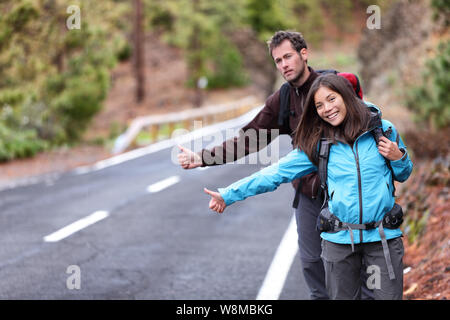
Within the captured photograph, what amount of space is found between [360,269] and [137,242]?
4.83m

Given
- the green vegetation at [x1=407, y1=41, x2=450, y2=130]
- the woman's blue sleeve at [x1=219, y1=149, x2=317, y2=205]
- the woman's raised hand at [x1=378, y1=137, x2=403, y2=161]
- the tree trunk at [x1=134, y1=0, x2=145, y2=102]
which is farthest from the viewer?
the tree trunk at [x1=134, y1=0, x2=145, y2=102]

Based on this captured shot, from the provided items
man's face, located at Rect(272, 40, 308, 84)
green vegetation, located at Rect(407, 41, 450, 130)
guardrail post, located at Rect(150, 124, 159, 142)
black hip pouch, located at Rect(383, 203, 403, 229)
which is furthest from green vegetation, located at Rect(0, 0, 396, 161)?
black hip pouch, located at Rect(383, 203, 403, 229)

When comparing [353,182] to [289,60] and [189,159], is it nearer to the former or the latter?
[289,60]

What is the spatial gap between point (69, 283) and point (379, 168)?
154 inches

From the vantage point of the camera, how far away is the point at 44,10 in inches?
815

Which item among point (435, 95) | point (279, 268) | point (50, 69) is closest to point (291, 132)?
point (279, 268)

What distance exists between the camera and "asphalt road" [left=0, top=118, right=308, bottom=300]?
Result: 20.2 ft

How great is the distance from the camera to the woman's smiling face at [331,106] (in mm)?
3582

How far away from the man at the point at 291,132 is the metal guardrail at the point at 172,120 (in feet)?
50.2

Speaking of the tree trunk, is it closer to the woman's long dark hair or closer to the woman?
the woman's long dark hair

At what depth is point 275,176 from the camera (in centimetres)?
375

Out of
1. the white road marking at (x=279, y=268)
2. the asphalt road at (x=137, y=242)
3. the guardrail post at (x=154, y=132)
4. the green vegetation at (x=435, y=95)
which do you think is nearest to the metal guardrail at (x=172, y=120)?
the guardrail post at (x=154, y=132)

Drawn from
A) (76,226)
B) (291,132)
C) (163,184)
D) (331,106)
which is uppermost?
(331,106)

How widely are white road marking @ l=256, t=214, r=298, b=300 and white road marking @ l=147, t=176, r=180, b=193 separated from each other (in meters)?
4.24
